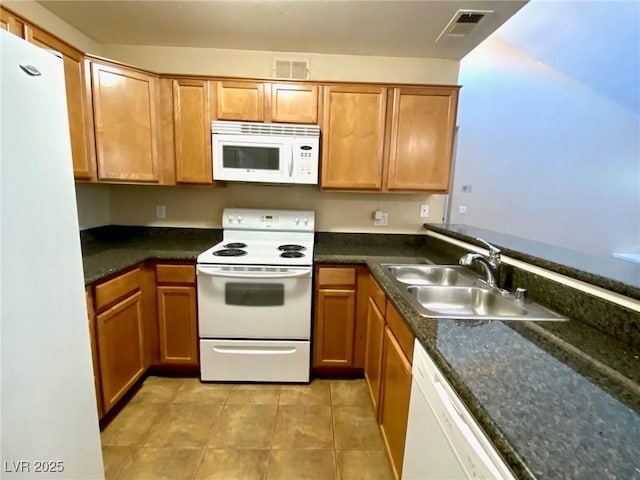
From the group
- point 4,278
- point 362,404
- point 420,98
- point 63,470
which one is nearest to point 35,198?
point 4,278

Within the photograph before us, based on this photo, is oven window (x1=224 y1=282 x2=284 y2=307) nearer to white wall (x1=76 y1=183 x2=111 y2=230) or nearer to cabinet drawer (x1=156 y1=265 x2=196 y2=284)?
cabinet drawer (x1=156 y1=265 x2=196 y2=284)

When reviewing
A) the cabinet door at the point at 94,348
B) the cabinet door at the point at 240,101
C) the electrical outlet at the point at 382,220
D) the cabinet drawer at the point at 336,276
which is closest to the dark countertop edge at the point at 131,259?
the cabinet door at the point at 94,348

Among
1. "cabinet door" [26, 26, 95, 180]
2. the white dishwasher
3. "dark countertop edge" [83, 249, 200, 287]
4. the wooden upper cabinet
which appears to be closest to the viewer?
the white dishwasher

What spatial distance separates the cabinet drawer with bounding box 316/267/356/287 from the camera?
7.03ft

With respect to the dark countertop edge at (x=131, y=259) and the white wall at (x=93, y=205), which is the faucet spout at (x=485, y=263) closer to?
the dark countertop edge at (x=131, y=259)

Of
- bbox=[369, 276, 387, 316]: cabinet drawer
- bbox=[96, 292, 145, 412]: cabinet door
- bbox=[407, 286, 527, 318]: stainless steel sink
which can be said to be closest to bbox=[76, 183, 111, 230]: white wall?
bbox=[96, 292, 145, 412]: cabinet door

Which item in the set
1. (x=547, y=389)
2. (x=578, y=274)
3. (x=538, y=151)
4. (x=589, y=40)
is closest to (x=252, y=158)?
(x=578, y=274)

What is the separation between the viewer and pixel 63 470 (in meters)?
1.01

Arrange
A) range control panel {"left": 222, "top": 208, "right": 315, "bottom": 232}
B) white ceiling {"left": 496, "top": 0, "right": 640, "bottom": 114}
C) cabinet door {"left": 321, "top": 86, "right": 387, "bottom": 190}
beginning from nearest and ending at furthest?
cabinet door {"left": 321, "top": 86, "right": 387, "bottom": 190} < range control panel {"left": 222, "top": 208, "right": 315, "bottom": 232} < white ceiling {"left": 496, "top": 0, "right": 640, "bottom": 114}

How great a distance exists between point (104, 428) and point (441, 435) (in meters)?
1.85

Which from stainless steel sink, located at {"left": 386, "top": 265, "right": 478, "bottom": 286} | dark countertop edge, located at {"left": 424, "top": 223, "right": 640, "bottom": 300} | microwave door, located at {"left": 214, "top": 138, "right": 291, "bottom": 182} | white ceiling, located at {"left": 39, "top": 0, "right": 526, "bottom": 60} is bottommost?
stainless steel sink, located at {"left": 386, "top": 265, "right": 478, "bottom": 286}

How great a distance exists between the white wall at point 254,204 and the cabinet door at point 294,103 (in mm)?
564

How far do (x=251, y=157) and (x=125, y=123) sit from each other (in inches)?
33.6

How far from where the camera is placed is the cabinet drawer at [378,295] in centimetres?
167
